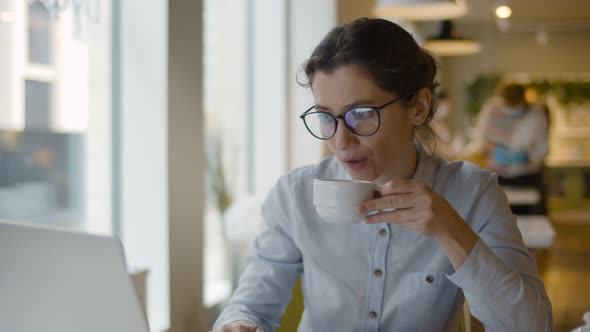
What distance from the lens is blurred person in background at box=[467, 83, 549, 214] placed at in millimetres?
5988

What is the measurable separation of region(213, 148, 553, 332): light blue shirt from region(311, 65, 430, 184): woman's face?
0.58ft

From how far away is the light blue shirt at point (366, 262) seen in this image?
4.99ft

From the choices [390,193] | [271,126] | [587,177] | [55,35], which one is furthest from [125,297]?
[587,177]

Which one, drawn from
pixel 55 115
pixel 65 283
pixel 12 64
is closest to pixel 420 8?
pixel 55 115

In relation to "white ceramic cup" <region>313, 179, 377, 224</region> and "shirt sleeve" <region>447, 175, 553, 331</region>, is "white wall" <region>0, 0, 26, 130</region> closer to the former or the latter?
"white ceramic cup" <region>313, 179, 377, 224</region>

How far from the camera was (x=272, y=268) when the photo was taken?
A: 64.1 inches

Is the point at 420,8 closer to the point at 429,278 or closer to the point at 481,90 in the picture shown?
the point at 429,278

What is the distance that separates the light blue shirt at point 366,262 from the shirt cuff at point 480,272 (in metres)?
0.14

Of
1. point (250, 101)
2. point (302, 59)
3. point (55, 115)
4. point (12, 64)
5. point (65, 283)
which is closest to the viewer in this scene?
point (65, 283)

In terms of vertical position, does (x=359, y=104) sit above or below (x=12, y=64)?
below

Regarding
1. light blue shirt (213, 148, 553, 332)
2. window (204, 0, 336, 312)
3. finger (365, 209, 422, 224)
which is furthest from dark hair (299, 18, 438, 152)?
window (204, 0, 336, 312)

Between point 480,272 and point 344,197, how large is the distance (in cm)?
31

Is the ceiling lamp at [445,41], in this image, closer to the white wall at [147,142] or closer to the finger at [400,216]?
the white wall at [147,142]

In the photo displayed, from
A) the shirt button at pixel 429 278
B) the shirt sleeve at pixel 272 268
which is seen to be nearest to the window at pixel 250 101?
the shirt sleeve at pixel 272 268
